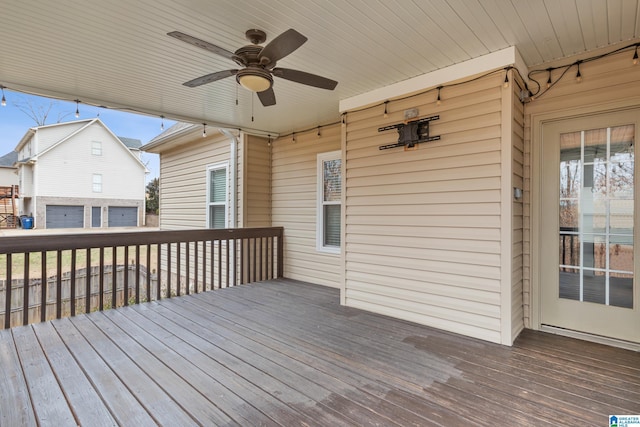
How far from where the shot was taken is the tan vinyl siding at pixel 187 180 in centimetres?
686

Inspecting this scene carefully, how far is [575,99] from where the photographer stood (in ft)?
9.61

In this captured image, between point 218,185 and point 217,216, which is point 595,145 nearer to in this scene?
point 218,185

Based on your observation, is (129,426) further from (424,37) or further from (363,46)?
(424,37)

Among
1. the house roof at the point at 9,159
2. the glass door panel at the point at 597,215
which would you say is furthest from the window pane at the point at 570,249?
the house roof at the point at 9,159

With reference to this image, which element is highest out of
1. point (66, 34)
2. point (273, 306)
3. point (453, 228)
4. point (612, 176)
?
point (66, 34)

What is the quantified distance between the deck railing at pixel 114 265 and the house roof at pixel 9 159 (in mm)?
9559

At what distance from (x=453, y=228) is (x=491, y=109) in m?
1.21

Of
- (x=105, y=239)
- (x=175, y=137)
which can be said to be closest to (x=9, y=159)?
(x=175, y=137)

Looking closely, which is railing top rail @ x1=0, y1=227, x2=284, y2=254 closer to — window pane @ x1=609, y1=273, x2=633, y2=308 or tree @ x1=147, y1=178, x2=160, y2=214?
window pane @ x1=609, y1=273, x2=633, y2=308

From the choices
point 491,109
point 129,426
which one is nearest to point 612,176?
point 491,109

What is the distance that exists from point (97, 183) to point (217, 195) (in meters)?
10.9

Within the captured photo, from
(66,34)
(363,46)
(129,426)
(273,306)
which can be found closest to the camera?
(129,426)

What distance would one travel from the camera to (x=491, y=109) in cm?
291

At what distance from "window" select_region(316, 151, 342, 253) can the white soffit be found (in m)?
1.30
